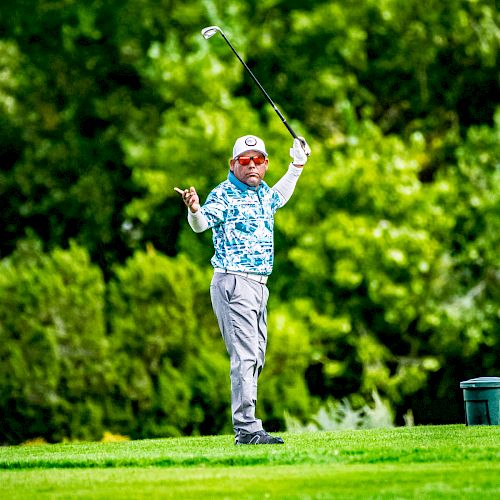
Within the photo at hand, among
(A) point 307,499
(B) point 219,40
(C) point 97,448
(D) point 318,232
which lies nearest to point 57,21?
(B) point 219,40

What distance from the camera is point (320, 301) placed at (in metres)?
23.1

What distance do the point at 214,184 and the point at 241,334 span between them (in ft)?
48.9

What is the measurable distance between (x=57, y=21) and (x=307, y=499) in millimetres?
21738

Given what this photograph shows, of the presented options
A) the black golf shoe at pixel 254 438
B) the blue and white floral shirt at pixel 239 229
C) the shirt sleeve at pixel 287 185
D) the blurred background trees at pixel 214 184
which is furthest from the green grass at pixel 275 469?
the blurred background trees at pixel 214 184

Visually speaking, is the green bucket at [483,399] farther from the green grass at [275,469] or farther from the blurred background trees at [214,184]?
the blurred background trees at [214,184]

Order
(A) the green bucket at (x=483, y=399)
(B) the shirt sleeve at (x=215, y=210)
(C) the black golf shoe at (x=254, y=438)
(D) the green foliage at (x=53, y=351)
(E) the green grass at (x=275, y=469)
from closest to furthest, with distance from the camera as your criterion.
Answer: (E) the green grass at (x=275, y=469)
(B) the shirt sleeve at (x=215, y=210)
(C) the black golf shoe at (x=254, y=438)
(A) the green bucket at (x=483, y=399)
(D) the green foliage at (x=53, y=351)

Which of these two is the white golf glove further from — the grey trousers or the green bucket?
the green bucket

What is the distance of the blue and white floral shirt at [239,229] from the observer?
8.48 metres

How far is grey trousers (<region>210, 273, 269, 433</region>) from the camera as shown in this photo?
845 centimetres

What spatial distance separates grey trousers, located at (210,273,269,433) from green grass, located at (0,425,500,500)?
30cm

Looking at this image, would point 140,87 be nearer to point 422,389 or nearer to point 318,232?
point 318,232

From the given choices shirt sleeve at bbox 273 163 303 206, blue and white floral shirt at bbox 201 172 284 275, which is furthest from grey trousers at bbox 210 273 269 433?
shirt sleeve at bbox 273 163 303 206

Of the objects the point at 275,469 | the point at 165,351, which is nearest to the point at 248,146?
the point at 275,469

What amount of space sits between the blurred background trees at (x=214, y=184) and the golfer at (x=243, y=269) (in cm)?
1018
